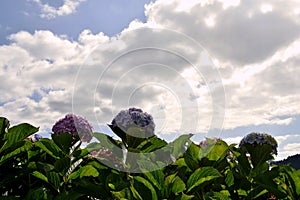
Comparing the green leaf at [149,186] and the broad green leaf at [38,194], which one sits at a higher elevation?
the broad green leaf at [38,194]

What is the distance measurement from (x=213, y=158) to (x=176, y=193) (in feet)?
2.33

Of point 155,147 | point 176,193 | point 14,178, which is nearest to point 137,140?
point 155,147

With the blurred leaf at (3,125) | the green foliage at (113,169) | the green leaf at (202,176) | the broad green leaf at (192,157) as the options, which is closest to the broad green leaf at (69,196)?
the green foliage at (113,169)

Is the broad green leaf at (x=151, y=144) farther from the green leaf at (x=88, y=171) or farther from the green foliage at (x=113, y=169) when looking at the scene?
the green leaf at (x=88, y=171)

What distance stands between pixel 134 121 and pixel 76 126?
2.11 ft

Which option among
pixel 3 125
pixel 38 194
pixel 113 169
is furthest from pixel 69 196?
pixel 3 125

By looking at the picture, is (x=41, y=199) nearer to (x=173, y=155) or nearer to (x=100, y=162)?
(x=100, y=162)

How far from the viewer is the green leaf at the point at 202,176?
2.71m

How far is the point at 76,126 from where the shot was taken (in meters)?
3.70

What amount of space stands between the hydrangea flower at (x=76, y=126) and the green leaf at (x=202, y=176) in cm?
126

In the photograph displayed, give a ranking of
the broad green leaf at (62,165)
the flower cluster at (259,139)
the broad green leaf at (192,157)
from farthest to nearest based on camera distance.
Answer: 1. the flower cluster at (259,139)
2. the broad green leaf at (192,157)
3. the broad green leaf at (62,165)

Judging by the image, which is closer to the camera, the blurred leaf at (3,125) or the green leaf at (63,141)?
the blurred leaf at (3,125)

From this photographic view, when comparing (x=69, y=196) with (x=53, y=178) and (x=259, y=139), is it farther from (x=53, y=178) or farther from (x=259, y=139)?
(x=259, y=139)

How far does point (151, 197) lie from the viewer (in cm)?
254
